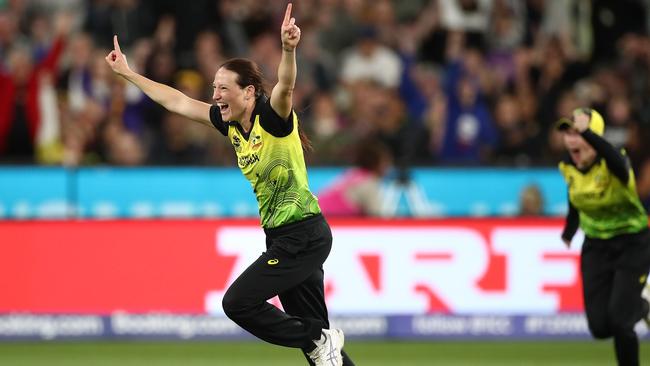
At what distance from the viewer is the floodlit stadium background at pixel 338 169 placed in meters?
13.5

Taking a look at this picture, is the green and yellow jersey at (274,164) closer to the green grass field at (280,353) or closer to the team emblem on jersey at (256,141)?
the team emblem on jersey at (256,141)

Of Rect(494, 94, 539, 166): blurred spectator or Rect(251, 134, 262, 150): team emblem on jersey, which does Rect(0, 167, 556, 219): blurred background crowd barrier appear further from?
Rect(251, 134, 262, 150): team emblem on jersey

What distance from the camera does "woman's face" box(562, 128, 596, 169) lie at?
10.2m

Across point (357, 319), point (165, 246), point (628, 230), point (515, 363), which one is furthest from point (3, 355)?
point (628, 230)

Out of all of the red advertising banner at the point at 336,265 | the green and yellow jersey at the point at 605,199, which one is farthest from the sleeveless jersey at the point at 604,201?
the red advertising banner at the point at 336,265

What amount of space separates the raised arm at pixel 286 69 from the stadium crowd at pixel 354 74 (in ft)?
25.8

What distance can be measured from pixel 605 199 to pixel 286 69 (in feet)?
11.2

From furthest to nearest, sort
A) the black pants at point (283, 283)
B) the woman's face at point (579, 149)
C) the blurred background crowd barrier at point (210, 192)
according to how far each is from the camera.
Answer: the blurred background crowd barrier at point (210, 192)
the woman's face at point (579, 149)
the black pants at point (283, 283)

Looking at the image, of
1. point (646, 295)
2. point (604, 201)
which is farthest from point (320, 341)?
point (646, 295)

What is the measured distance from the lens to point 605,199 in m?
10.2

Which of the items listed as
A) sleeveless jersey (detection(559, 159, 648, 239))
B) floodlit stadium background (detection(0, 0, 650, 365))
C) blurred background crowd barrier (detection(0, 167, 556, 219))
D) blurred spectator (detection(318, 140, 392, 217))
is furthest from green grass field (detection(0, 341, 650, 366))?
blurred background crowd barrier (detection(0, 167, 556, 219))

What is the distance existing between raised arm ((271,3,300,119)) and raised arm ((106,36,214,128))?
0.90 m

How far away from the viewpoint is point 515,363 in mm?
12195

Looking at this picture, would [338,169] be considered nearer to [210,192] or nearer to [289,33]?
[210,192]
